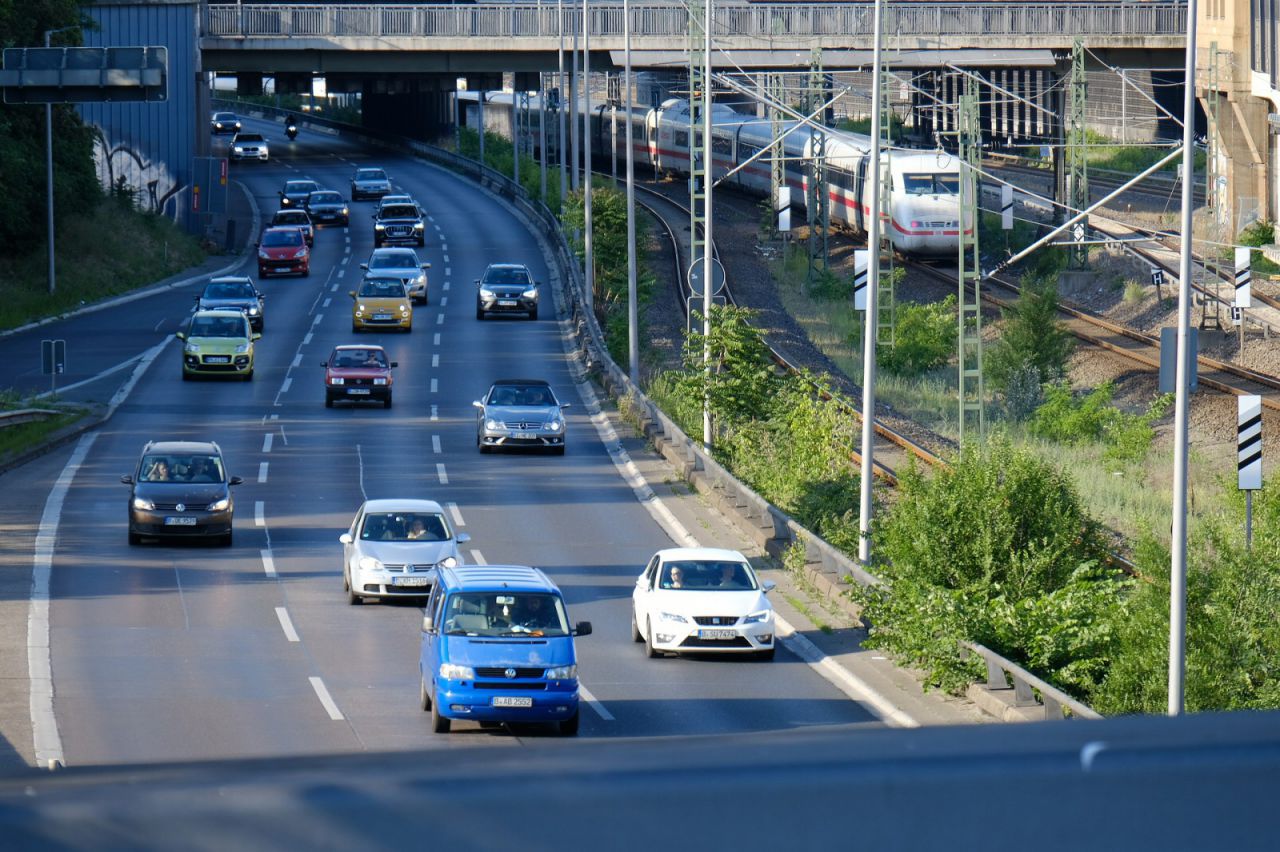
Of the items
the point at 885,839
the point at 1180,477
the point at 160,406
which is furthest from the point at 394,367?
the point at 885,839

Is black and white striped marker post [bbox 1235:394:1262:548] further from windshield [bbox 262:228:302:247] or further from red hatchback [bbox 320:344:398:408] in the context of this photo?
windshield [bbox 262:228:302:247]

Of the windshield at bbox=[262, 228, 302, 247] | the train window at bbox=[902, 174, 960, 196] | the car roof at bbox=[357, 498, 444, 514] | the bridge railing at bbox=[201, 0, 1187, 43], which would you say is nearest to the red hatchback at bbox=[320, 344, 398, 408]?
the car roof at bbox=[357, 498, 444, 514]

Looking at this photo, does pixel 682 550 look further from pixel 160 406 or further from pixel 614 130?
pixel 614 130

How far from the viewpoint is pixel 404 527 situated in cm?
2503

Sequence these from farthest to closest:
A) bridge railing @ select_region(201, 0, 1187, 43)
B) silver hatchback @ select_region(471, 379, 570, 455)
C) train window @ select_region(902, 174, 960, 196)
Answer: bridge railing @ select_region(201, 0, 1187, 43), train window @ select_region(902, 174, 960, 196), silver hatchback @ select_region(471, 379, 570, 455)

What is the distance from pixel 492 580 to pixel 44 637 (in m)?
6.63

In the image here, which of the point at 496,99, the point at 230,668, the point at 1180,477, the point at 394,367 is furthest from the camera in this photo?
the point at 496,99

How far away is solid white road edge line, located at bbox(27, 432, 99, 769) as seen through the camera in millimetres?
16969

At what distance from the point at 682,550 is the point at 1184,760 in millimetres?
20754

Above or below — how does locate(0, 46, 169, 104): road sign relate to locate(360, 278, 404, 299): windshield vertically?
above

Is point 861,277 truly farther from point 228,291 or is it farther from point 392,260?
point 392,260

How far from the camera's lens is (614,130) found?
83188 millimetres

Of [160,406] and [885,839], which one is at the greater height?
[885,839]

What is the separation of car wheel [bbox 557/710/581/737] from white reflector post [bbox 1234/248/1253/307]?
107 feet
